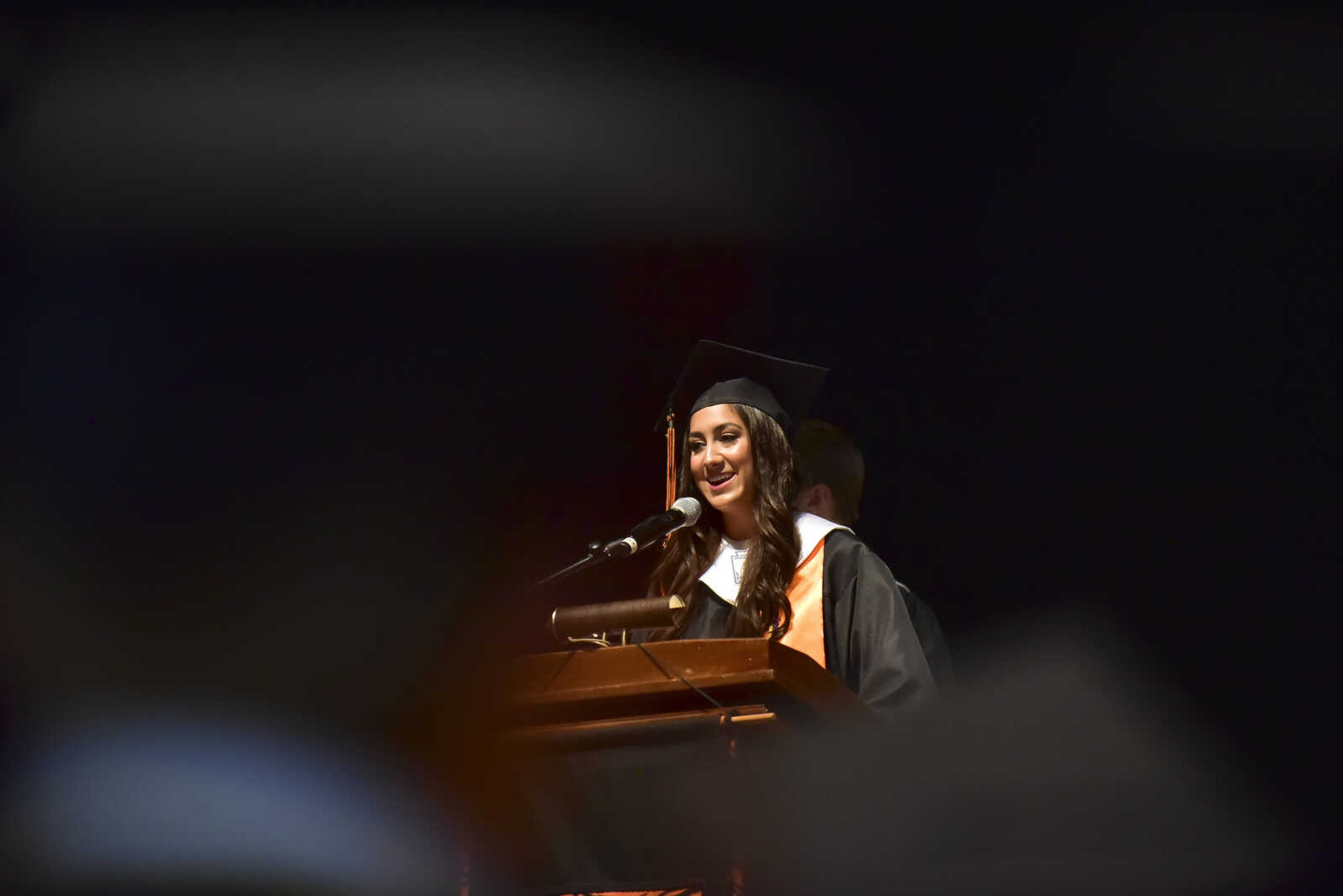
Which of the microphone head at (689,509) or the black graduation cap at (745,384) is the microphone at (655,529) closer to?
the microphone head at (689,509)

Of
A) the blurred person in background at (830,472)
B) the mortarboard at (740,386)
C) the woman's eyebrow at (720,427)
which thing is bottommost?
the woman's eyebrow at (720,427)

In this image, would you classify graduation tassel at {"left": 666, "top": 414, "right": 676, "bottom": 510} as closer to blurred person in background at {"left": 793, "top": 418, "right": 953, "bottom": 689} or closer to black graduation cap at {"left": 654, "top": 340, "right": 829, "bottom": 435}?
black graduation cap at {"left": 654, "top": 340, "right": 829, "bottom": 435}

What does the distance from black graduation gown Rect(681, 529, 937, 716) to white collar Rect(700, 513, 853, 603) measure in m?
0.02

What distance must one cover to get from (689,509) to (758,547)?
0.41 m

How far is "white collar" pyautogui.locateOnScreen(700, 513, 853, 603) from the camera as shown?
3.13m

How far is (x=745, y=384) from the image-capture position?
335 cm

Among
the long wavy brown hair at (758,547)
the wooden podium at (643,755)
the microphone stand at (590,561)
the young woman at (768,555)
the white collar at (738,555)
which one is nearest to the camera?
the wooden podium at (643,755)

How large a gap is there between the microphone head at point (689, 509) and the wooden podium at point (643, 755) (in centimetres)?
62

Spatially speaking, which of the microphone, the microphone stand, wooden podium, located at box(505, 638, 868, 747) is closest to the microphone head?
the microphone

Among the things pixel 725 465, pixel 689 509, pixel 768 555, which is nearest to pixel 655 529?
pixel 689 509

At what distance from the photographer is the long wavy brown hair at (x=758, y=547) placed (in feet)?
9.85

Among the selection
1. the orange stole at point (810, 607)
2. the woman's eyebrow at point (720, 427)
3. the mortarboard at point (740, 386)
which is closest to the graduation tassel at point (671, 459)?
the mortarboard at point (740, 386)

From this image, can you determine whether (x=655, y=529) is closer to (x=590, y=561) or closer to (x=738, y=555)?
(x=590, y=561)

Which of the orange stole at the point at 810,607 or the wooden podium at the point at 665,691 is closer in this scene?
the wooden podium at the point at 665,691
